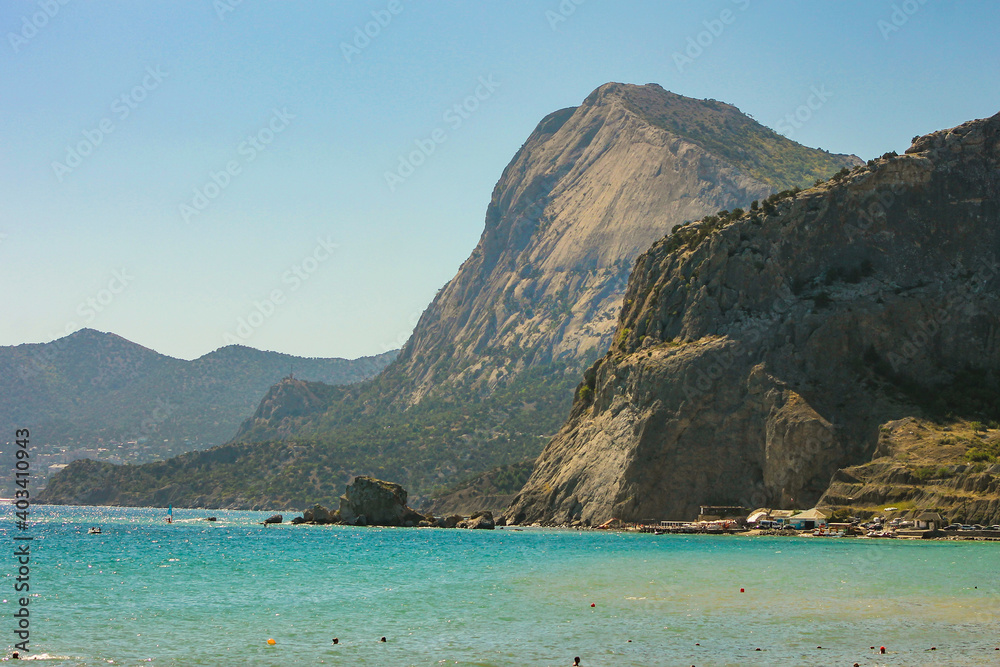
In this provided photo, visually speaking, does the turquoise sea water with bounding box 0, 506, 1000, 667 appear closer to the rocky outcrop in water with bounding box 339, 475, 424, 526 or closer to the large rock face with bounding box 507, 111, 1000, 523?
the large rock face with bounding box 507, 111, 1000, 523

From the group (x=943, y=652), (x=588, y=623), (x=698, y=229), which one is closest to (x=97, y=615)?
(x=588, y=623)

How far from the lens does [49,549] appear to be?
3174 inches

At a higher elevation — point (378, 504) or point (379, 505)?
point (378, 504)

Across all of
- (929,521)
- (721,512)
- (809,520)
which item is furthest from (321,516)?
(929,521)

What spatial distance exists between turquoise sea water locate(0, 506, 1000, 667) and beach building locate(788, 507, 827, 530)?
29.3 meters

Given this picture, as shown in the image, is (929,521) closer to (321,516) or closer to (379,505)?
(379,505)

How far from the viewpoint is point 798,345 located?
117938 mm

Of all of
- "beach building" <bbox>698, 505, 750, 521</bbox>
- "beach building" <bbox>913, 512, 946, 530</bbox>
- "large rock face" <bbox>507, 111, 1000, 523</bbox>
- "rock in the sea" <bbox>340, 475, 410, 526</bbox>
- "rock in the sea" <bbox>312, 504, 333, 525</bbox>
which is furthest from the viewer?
"rock in the sea" <bbox>312, 504, 333, 525</bbox>

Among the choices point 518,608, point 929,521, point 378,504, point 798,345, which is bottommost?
point 518,608

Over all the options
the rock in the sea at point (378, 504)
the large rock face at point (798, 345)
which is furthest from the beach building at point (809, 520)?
the rock in the sea at point (378, 504)

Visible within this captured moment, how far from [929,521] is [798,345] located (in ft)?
104

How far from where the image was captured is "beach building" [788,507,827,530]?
99400mm

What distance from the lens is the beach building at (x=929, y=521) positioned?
297ft

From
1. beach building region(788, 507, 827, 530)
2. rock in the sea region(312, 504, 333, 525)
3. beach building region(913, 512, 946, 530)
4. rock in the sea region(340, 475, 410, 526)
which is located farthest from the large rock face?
rock in the sea region(312, 504, 333, 525)
